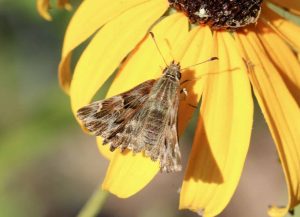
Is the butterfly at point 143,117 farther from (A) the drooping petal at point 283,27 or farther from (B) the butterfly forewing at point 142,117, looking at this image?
(A) the drooping petal at point 283,27

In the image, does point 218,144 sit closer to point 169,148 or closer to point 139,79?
point 169,148

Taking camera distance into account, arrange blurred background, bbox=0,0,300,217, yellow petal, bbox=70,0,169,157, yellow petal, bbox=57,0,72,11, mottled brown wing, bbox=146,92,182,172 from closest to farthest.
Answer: mottled brown wing, bbox=146,92,182,172, yellow petal, bbox=70,0,169,157, yellow petal, bbox=57,0,72,11, blurred background, bbox=0,0,300,217

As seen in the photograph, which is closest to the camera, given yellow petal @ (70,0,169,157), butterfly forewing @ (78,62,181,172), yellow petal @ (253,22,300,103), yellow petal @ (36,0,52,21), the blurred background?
butterfly forewing @ (78,62,181,172)

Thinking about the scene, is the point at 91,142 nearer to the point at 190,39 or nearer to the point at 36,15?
the point at 36,15

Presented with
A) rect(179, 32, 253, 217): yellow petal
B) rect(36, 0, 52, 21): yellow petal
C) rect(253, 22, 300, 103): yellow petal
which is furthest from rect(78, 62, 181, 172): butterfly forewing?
rect(36, 0, 52, 21): yellow petal

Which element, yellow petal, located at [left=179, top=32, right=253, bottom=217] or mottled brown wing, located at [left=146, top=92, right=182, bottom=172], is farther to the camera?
yellow petal, located at [left=179, top=32, right=253, bottom=217]

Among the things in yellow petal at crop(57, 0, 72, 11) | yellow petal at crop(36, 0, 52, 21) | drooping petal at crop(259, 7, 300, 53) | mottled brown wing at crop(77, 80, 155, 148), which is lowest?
mottled brown wing at crop(77, 80, 155, 148)

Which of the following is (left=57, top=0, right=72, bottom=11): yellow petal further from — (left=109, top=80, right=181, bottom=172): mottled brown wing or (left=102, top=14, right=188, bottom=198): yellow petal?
(left=109, top=80, right=181, bottom=172): mottled brown wing

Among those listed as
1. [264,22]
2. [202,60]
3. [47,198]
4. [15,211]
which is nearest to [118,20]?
[202,60]
